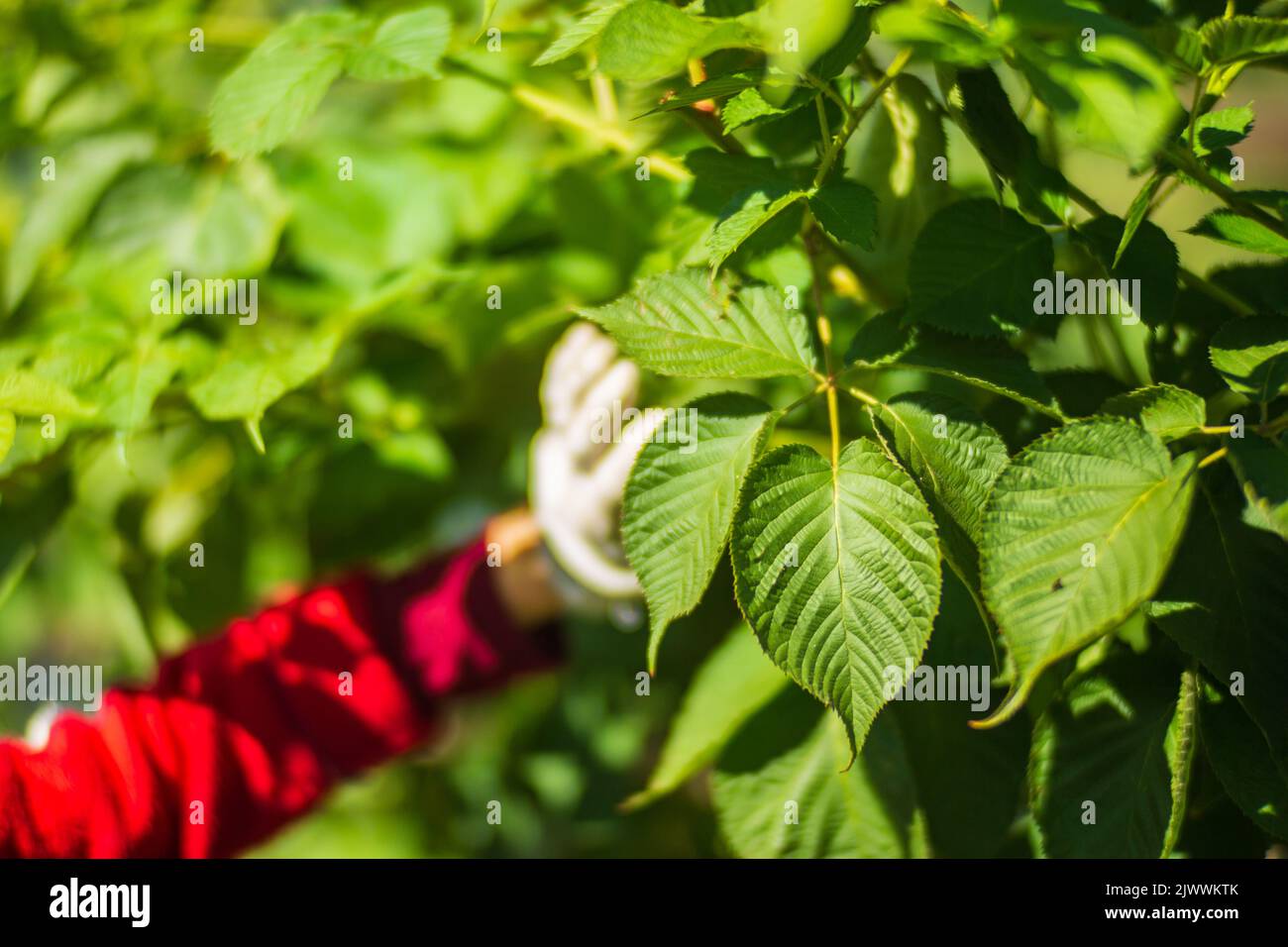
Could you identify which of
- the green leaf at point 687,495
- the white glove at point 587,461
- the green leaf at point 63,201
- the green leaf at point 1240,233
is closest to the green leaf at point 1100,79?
the green leaf at point 1240,233

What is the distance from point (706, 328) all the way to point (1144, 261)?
237 mm

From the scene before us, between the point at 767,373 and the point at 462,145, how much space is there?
60 centimetres

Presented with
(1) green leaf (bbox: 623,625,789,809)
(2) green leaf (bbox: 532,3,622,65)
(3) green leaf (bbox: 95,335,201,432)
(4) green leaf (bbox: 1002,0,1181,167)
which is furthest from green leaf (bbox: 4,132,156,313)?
(4) green leaf (bbox: 1002,0,1181,167)

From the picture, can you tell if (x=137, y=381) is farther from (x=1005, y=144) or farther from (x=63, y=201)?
(x=1005, y=144)

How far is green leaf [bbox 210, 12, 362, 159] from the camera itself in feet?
2.01

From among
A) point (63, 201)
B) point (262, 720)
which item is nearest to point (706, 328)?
point (262, 720)

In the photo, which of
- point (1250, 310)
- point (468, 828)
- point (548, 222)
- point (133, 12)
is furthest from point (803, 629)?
point (133, 12)

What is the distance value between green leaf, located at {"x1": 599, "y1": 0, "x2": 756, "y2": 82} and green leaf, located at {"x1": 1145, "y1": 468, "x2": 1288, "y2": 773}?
0.34 metres

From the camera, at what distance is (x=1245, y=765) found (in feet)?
1.63

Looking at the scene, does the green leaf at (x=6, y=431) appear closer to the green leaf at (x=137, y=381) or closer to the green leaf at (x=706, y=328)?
the green leaf at (x=137, y=381)

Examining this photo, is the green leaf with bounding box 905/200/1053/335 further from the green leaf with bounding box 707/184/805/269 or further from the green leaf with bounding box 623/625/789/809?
the green leaf with bounding box 623/625/789/809

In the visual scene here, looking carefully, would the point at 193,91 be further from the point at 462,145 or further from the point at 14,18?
the point at 462,145

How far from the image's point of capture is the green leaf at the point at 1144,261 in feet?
1.70

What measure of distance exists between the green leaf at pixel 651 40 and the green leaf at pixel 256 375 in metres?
0.34
